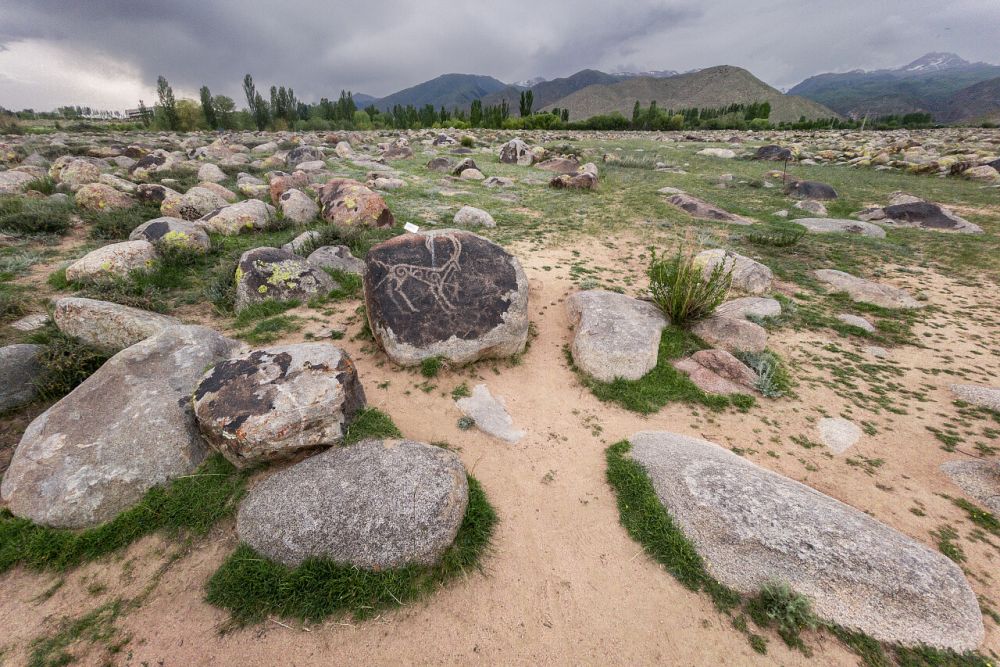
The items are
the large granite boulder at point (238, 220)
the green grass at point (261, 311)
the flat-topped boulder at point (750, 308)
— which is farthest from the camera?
the large granite boulder at point (238, 220)

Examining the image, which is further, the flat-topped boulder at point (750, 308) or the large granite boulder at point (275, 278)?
the flat-topped boulder at point (750, 308)

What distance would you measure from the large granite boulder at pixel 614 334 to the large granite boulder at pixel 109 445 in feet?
16.1

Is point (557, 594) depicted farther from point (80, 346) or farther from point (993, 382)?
point (993, 382)

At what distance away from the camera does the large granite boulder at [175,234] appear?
316 inches

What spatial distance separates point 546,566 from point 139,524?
3.59m

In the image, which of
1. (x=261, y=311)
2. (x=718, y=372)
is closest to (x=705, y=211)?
(x=718, y=372)

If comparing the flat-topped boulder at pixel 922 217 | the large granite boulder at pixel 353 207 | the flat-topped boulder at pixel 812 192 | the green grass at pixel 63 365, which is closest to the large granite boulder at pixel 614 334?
the green grass at pixel 63 365

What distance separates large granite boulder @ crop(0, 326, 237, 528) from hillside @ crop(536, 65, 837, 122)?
125 m

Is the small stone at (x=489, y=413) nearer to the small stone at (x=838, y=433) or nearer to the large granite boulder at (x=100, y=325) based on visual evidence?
the small stone at (x=838, y=433)

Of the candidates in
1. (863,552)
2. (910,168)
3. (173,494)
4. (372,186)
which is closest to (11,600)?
(173,494)

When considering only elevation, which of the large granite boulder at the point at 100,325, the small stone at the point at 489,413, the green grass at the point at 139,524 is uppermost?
the large granite boulder at the point at 100,325

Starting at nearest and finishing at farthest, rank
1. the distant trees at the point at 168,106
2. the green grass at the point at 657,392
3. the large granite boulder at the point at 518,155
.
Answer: the green grass at the point at 657,392, the large granite boulder at the point at 518,155, the distant trees at the point at 168,106

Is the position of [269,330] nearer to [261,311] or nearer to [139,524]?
[261,311]

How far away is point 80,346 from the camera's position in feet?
15.3
